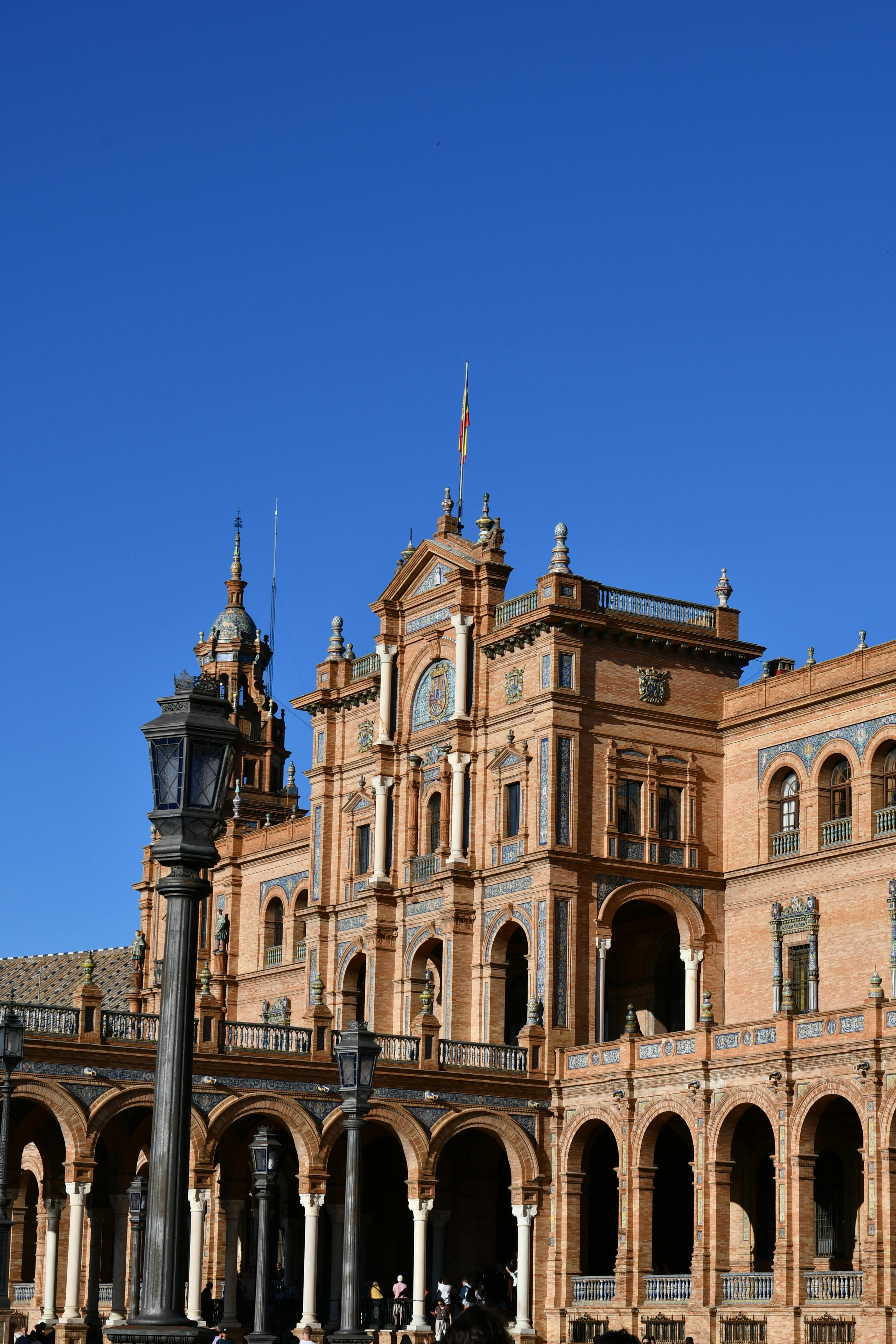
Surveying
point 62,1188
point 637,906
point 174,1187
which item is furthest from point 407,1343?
point 174,1187

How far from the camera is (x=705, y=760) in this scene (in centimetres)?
5222

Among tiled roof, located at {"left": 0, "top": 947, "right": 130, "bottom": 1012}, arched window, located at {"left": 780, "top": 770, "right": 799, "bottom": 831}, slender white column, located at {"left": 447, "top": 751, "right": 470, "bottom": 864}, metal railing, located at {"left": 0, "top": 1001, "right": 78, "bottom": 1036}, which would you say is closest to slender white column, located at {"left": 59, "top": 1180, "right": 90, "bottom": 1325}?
metal railing, located at {"left": 0, "top": 1001, "right": 78, "bottom": 1036}

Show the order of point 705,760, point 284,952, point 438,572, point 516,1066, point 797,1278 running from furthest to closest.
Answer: point 284,952 < point 438,572 < point 705,760 < point 516,1066 < point 797,1278

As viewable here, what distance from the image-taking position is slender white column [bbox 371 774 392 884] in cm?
5544

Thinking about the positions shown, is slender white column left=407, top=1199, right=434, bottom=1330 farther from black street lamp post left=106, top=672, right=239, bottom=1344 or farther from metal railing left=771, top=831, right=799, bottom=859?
black street lamp post left=106, top=672, right=239, bottom=1344

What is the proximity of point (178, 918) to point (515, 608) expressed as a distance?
131 ft

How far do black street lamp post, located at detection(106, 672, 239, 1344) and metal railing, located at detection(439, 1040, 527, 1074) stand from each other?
35.4 meters

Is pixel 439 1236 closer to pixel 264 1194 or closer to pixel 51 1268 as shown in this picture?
pixel 51 1268

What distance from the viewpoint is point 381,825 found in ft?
183

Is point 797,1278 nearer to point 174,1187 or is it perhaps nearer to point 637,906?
point 637,906

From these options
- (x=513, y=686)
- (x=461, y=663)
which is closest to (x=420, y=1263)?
(x=513, y=686)

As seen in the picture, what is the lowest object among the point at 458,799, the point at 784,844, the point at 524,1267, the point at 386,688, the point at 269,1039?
the point at 524,1267

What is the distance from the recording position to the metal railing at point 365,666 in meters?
58.6

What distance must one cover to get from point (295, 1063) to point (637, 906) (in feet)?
34.6
